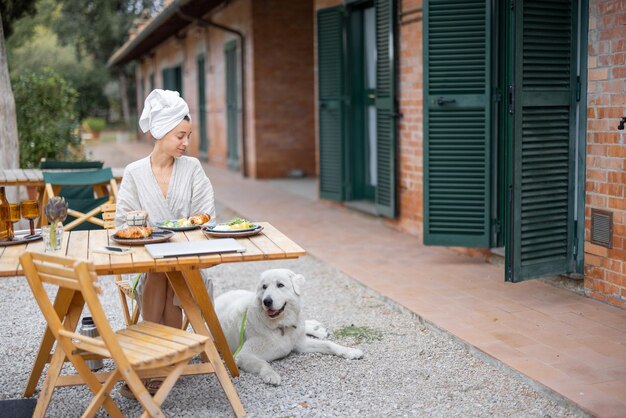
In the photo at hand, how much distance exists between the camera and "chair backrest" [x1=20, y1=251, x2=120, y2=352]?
2881mm

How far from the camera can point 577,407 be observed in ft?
11.2

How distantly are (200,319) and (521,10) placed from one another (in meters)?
2.81

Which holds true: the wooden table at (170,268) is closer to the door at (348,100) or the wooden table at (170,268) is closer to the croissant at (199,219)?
the croissant at (199,219)

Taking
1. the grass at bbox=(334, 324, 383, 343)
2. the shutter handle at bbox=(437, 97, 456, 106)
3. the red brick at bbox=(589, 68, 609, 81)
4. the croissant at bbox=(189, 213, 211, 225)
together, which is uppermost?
the red brick at bbox=(589, 68, 609, 81)

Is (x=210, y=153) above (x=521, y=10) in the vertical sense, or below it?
below

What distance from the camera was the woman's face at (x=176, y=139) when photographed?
3.89 metres

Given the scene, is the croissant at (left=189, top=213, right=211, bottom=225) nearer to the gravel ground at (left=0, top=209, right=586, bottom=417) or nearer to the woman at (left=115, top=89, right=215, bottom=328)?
the woman at (left=115, top=89, right=215, bottom=328)

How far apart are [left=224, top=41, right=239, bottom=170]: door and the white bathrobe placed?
33.5ft

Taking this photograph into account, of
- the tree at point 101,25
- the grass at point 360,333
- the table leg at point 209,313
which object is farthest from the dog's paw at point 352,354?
the tree at point 101,25

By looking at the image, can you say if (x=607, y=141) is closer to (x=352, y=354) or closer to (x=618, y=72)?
(x=618, y=72)

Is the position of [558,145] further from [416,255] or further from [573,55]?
[416,255]

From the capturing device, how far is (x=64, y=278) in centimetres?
297

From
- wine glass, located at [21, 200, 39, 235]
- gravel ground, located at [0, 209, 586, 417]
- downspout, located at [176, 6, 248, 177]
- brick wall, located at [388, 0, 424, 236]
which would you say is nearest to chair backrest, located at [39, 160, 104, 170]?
gravel ground, located at [0, 209, 586, 417]

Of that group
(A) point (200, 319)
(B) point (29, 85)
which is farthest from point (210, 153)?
(A) point (200, 319)
